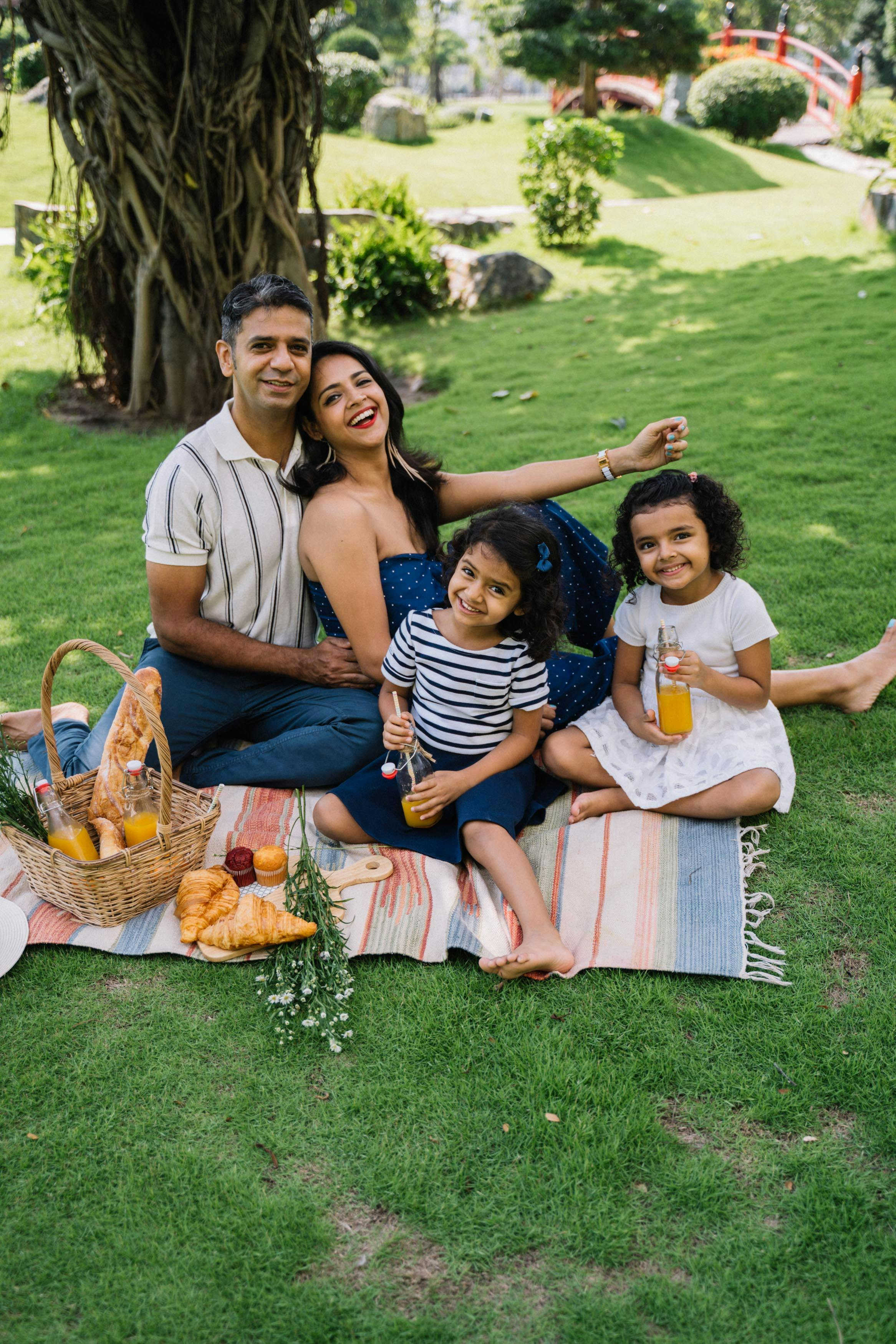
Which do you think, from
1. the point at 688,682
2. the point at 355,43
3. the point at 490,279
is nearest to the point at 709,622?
the point at 688,682

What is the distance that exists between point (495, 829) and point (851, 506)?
3398 mm

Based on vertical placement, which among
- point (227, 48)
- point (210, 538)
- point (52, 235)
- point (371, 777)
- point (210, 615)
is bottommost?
point (371, 777)

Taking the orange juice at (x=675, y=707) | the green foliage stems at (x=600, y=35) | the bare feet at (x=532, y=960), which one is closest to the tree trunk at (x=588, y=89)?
the green foliage stems at (x=600, y=35)

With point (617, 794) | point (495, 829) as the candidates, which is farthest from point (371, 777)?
point (617, 794)

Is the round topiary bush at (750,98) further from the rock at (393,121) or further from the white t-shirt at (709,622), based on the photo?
the white t-shirt at (709,622)

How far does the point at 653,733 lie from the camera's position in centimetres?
334

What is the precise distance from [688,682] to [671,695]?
0.31ft

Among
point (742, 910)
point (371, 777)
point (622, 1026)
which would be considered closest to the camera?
point (622, 1026)

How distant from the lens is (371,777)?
3.31 m

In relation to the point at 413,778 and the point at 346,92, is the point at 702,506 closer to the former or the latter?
the point at 413,778

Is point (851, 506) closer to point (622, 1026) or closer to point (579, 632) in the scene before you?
point (579, 632)

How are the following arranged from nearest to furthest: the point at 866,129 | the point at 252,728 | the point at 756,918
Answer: the point at 756,918
the point at 252,728
the point at 866,129

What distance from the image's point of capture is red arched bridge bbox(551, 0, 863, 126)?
22375mm

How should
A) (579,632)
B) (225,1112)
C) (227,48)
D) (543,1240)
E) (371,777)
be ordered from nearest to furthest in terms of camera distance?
1. (543,1240)
2. (225,1112)
3. (371,777)
4. (579,632)
5. (227,48)
